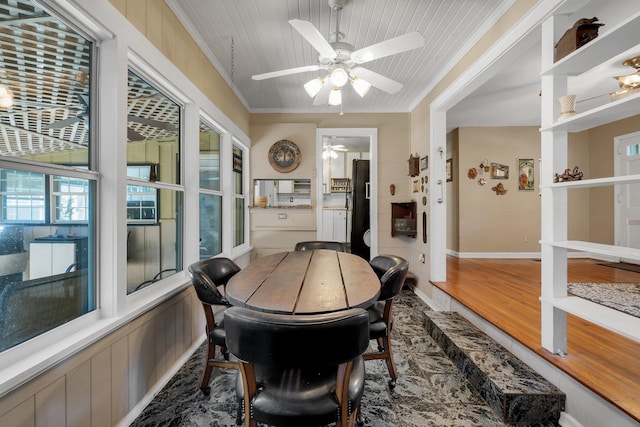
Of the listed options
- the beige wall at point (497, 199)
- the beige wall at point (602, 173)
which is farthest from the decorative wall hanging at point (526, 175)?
the beige wall at point (602, 173)

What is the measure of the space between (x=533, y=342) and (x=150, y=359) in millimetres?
2547

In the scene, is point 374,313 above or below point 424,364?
above

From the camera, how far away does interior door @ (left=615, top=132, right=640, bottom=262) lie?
4.70m

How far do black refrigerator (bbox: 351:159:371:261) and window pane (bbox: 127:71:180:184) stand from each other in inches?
131

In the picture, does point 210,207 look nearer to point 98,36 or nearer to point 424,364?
point 98,36

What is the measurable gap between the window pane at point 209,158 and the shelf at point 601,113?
288 centimetres

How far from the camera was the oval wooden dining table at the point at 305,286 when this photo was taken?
122 cm

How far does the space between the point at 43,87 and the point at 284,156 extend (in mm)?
3172

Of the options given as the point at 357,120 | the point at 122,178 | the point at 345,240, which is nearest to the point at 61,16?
the point at 122,178

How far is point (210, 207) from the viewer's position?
10.3 ft

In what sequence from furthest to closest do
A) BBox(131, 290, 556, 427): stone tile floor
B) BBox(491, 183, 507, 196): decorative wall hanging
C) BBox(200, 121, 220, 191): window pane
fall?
BBox(491, 183, 507, 196): decorative wall hanging < BBox(200, 121, 220, 191): window pane < BBox(131, 290, 556, 427): stone tile floor

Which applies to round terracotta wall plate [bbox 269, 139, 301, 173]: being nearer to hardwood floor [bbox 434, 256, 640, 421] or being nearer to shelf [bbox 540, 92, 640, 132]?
hardwood floor [bbox 434, 256, 640, 421]

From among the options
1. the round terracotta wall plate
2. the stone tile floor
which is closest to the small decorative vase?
the stone tile floor

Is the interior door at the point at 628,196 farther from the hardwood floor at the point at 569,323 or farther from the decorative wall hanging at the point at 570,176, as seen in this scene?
the decorative wall hanging at the point at 570,176
